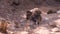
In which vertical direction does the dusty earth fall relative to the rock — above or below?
above

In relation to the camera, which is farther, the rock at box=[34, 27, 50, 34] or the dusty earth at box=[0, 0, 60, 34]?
the dusty earth at box=[0, 0, 60, 34]

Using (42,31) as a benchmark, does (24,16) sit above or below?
above

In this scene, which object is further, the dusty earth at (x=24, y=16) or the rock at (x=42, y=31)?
the dusty earth at (x=24, y=16)

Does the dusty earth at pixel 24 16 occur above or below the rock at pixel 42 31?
above

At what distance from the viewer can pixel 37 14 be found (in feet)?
26.9

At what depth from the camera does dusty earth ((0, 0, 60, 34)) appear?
7164mm

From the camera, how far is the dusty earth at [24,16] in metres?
7.16

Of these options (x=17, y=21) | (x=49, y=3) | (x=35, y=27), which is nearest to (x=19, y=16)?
(x=17, y=21)

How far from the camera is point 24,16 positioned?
29.8 feet

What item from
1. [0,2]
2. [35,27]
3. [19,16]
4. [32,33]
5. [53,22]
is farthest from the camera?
[0,2]

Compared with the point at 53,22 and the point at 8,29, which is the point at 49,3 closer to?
the point at 53,22

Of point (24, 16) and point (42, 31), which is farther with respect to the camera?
point (24, 16)

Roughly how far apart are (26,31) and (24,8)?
11.2 feet

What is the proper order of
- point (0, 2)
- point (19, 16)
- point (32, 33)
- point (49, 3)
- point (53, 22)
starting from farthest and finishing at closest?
1. point (49, 3)
2. point (0, 2)
3. point (19, 16)
4. point (53, 22)
5. point (32, 33)
